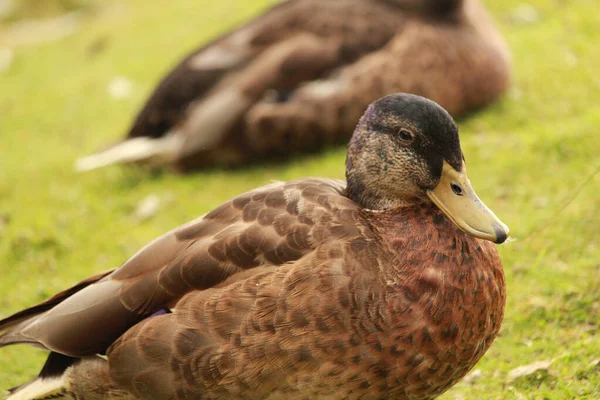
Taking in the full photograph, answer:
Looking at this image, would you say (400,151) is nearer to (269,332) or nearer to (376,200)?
(376,200)

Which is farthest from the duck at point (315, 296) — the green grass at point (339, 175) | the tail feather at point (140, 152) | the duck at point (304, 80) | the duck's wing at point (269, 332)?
the tail feather at point (140, 152)

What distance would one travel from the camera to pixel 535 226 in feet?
15.3

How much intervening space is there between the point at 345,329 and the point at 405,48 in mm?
3799

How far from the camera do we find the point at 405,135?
3258mm

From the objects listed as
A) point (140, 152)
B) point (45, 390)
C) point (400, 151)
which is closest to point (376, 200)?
point (400, 151)

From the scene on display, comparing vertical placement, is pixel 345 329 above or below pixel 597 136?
above

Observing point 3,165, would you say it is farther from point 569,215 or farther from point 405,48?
point 569,215

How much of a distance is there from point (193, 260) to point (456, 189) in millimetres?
1032

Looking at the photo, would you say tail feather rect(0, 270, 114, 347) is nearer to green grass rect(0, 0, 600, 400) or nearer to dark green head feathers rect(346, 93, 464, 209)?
green grass rect(0, 0, 600, 400)

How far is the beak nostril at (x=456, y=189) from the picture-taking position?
3.17 meters

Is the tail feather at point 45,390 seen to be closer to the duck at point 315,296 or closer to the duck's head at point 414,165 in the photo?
the duck at point 315,296

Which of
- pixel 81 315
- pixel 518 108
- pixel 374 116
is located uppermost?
pixel 374 116

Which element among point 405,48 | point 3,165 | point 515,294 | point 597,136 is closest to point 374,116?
point 515,294

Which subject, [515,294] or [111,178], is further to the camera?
[111,178]
